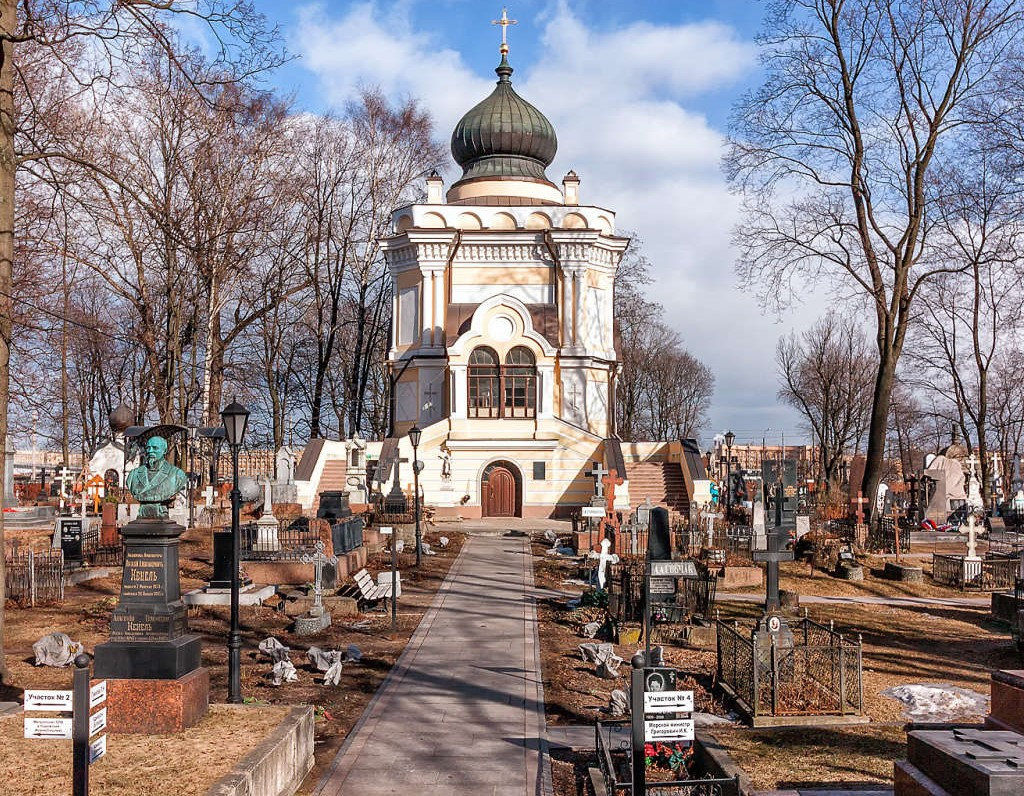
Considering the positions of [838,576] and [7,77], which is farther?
[838,576]

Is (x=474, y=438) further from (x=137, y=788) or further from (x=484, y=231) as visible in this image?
(x=137, y=788)

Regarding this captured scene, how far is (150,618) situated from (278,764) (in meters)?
1.81

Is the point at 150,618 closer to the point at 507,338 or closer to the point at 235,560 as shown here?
the point at 235,560

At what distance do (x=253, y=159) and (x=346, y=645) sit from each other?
20273mm

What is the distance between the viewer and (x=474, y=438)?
34.7 meters

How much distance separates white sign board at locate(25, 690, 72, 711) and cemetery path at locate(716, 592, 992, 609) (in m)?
14.0

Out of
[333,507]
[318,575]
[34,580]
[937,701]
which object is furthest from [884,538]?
[34,580]

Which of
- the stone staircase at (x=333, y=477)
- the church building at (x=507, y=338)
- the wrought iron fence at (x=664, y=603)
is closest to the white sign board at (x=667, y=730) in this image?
the wrought iron fence at (x=664, y=603)

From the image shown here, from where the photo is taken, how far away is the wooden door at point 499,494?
3456cm

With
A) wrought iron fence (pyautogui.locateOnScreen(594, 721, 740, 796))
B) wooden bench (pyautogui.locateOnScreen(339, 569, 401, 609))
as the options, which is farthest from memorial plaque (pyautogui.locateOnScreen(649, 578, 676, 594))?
wooden bench (pyautogui.locateOnScreen(339, 569, 401, 609))

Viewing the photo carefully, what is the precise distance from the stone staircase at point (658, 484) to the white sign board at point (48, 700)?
93.7 ft

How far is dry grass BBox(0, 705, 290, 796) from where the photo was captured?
675 cm

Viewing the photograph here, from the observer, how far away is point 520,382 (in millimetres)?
36156

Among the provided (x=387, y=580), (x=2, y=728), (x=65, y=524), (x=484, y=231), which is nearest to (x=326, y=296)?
(x=484, y=231)
